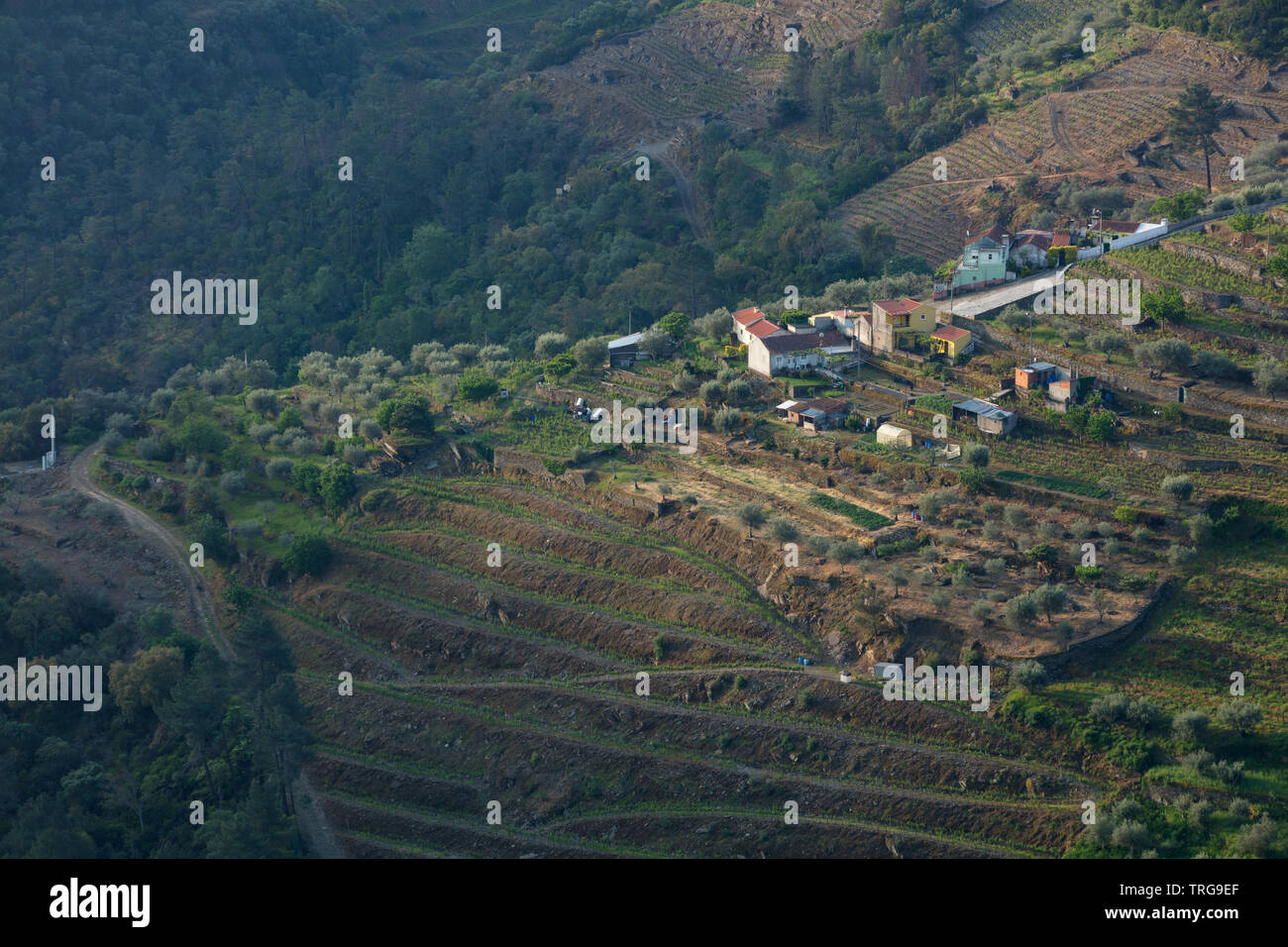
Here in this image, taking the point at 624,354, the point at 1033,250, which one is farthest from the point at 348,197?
the point at 1033,250

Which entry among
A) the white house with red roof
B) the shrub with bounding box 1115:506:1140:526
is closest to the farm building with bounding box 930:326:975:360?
the white house with red roof

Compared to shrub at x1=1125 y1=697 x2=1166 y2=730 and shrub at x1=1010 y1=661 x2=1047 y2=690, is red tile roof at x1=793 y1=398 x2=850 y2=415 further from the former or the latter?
shrub at x1=1125 y1=697 x2=1166 y2=730

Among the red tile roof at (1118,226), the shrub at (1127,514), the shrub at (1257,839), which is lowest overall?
the shrub at (1257,839)

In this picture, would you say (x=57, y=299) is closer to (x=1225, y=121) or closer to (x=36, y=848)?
(x=36, y=848)

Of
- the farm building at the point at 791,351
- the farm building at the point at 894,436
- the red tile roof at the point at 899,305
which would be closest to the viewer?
the farm building at the point at 894,436

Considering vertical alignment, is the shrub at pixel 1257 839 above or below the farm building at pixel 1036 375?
below

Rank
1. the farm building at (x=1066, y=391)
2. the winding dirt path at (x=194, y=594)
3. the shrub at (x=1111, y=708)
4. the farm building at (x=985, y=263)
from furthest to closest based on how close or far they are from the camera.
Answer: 1. the farm building at (x=985, y=263)
2. the farm building at (x=1066, y=391)
3. the winding dirt path at (x=194, y=594)
4. the shrub at (x=1111, y=708)

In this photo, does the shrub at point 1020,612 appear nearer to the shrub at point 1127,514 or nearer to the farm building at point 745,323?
the shrub at point 1127,514

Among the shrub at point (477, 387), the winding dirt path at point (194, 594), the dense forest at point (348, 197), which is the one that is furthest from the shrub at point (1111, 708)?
the dense forest at point (348, 197)
